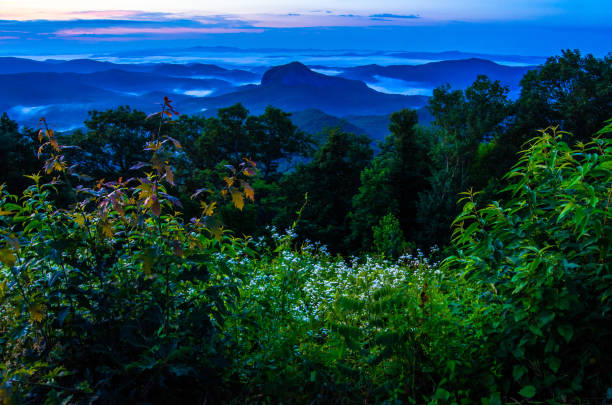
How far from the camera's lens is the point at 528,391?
228 cm

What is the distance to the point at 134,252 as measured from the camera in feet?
8.21

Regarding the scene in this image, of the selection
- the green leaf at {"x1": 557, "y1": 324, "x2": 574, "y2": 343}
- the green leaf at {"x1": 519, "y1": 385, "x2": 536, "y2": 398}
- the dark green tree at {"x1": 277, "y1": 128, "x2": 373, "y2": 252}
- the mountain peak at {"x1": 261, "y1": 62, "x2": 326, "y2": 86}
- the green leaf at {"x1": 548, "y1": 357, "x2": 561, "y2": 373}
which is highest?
the mountain peak at {"x1": 261, "y1": 62, "x2": 326, "y2": 86}

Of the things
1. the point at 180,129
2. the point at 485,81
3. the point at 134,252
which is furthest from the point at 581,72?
the point at 134,252

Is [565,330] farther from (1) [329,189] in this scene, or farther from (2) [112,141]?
(2) [112,141]

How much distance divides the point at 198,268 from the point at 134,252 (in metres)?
0.56

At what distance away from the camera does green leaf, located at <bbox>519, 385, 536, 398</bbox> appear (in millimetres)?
2254

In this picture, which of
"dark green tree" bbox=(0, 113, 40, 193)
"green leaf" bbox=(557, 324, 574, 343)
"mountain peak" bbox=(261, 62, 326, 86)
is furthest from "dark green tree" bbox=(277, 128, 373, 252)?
"mountain peak" bbox=(261, 62, 326, 86)

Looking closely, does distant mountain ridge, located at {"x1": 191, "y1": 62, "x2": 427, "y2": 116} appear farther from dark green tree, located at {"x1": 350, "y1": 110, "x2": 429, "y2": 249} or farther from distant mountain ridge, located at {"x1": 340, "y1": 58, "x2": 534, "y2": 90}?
dark green tree, located at {"x1": 350, "y1": 110, "x2": 429, "y2": 249}

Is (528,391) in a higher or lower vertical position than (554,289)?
lower

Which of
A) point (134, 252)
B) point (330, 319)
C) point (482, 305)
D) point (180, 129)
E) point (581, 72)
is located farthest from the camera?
point (180, 129)

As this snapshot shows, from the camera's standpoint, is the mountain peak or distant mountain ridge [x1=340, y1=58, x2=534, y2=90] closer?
distant mountain ridge [x1=340, y1=58, x2=534, y2=90]

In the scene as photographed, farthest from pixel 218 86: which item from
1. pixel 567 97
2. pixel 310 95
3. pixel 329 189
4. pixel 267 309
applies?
pixel 267 309

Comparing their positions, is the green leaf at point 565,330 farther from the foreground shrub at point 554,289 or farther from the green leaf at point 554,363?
the green leaf at point 554,363

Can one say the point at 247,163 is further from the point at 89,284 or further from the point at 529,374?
the point at 529,374
